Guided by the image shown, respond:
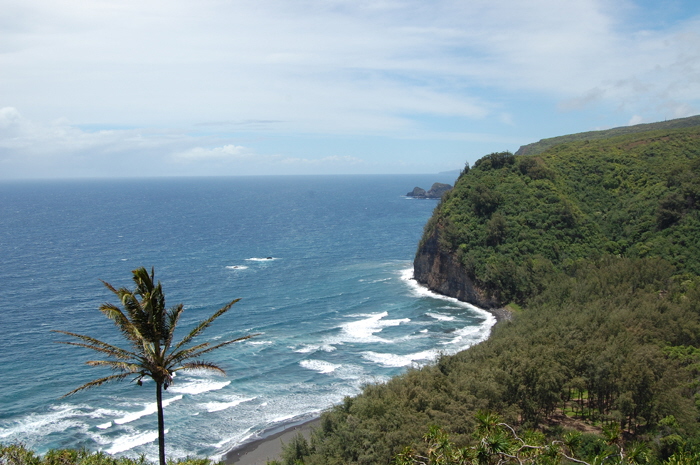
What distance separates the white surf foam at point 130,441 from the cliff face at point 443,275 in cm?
4456

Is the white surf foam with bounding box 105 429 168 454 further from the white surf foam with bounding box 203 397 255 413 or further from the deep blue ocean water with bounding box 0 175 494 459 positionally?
the white surf foam with bounding box 203 397 255 413

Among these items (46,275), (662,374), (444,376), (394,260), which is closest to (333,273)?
(394,260)

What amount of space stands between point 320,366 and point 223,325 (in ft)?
50.6

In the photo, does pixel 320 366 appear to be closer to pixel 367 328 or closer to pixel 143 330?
pixel 367 328

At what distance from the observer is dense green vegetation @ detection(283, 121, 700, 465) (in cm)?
2738

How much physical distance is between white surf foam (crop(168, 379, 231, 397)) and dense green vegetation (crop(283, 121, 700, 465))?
1656 centimetres

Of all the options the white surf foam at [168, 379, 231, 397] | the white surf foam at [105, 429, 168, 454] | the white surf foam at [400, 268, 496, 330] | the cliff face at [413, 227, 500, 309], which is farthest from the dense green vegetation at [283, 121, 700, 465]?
the white surf foam at [168, 379, 231, 397]

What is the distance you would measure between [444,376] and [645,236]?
4975cm

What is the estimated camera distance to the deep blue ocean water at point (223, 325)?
40625 mm

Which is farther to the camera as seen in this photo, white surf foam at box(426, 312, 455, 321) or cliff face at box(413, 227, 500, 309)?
cliff face at box(413, 227, 500, 309)

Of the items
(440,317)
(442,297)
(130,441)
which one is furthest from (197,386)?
(442,297)

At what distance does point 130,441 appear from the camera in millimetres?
37500

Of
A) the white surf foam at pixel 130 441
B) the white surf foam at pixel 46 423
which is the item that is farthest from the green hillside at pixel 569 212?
the white surf foam at pixel 46 423

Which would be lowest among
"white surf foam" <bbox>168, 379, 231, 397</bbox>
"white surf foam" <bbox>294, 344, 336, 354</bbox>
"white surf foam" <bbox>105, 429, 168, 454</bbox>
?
"white surf foam" <bbox>105, 429, 168, 454</bbox>
